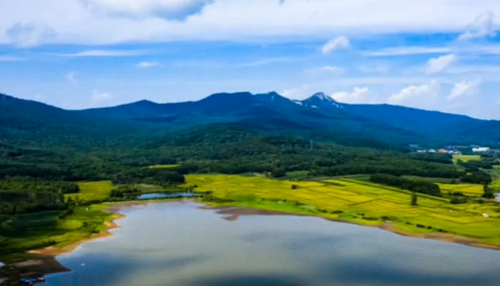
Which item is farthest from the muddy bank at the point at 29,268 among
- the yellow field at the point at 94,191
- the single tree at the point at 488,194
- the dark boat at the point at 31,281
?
the single tree at the point at 488,194

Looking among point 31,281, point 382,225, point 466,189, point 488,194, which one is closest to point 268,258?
point 31,281

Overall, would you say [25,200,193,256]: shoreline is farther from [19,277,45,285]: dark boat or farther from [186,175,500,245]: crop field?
[186,175,500,245]: crop field

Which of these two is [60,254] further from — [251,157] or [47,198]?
[251,157]

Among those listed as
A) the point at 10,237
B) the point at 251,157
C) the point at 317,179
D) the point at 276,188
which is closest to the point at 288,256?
the point at 10,237

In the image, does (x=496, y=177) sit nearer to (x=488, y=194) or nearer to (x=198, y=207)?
(x=488, y=194)

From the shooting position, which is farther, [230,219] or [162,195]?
[162,195]

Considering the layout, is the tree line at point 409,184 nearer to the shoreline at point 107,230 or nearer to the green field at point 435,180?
the green field at point 435,180

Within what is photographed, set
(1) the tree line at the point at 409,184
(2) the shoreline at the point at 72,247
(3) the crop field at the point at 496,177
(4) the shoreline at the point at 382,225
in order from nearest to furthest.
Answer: (2) the shoreline at the point at 72,247 → (4) the shoreline at the point at 382,225 → (1) the tree line at the point at 409,184 → (3) the crop field at the point at 496,177
